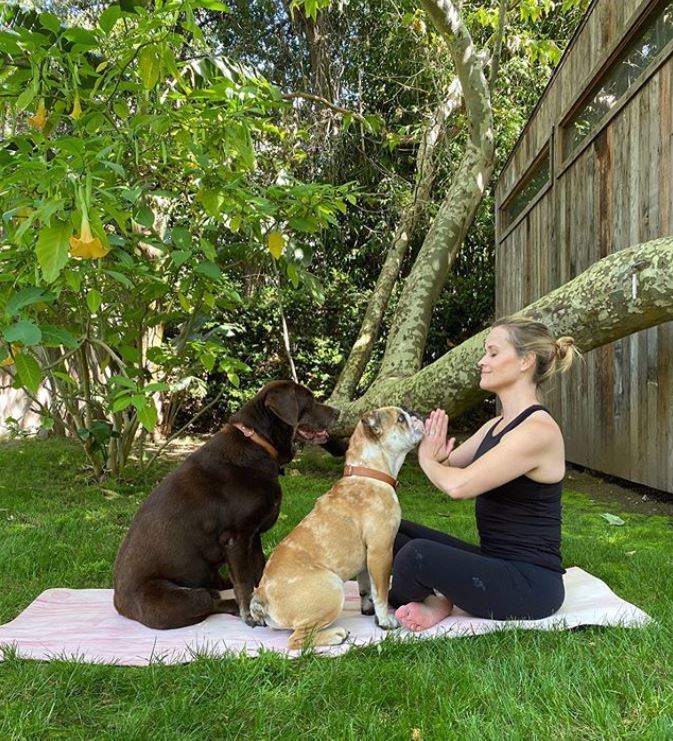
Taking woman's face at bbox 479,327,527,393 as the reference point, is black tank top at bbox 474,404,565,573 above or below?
below

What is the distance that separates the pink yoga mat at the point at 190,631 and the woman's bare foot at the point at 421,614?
0.04 meters

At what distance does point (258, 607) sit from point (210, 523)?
0.52m

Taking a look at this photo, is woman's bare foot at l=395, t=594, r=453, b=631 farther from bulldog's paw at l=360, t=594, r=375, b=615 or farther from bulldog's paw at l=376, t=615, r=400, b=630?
bulldog's paw at l=360, t=594, r=375, b=615

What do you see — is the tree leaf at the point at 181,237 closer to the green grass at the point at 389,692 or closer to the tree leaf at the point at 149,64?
the tree leaf at the point at 149,64

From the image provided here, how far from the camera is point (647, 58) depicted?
19.9 ft

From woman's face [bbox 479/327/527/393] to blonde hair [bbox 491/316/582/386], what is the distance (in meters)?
0.03

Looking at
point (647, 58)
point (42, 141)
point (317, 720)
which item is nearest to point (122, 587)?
point (317, 720)

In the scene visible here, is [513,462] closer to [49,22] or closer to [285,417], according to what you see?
[285,417]

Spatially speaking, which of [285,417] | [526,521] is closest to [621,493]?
[526,521]

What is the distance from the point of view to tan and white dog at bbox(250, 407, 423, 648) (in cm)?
293

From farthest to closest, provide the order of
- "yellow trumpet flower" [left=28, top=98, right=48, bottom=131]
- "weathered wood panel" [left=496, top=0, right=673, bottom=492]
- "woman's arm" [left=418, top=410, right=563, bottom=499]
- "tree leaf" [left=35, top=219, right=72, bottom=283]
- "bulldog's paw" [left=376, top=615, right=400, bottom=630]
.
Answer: "weathered wood panel" [left=496, top=0, right=673, bottom=492]
"yellow trumpet flower" [left=28, top=98, right=48, bottom=131]
"bulldog's paw" [left=376, top=615, right=400, bottom=630]
"woman's arm" [left=418, top=410, right=563, bottom=499]
"tree leaf" [left=35, top=219, right=72, bottom=283]

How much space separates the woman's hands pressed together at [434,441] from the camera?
3342mm

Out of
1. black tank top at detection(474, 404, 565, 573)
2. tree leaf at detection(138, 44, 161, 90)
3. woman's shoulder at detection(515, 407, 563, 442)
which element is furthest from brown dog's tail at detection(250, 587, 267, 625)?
tree leaf at detection(138, 44, 161, 90)

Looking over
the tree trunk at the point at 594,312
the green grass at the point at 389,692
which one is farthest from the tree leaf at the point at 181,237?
the tree trunk at the point at 594,312
